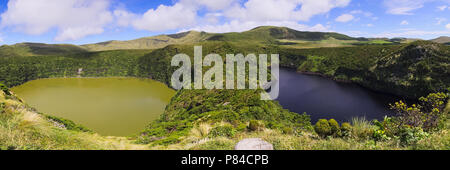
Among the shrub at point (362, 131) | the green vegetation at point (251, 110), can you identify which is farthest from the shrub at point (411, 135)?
the shrub at point (362, 131)

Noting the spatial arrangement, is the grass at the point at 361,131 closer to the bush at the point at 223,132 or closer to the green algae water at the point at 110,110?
the bush at the point at 223,132

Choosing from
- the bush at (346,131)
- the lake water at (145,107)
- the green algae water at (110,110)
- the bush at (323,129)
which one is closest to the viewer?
the bush at (346,131)

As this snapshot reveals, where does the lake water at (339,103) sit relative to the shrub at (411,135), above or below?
below

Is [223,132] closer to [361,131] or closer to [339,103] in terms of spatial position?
[361,131]

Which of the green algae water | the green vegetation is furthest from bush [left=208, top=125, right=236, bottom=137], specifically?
the green algae water

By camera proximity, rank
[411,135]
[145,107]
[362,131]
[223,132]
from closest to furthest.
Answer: [411,135], [362,131], [223,132], [145,107]

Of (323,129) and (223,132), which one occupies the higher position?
(323,129)

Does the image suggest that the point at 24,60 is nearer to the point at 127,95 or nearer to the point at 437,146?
the point at 127,95

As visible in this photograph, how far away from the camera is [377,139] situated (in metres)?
7.68

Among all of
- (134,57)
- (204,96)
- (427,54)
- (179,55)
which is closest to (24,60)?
(134,57)

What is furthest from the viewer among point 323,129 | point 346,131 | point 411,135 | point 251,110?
point 251,110

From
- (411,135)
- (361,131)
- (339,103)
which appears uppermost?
(411,135)

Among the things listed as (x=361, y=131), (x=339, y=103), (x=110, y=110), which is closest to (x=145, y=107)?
(x=110, y=110)

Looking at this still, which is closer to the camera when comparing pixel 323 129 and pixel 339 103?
pixel 323 129
